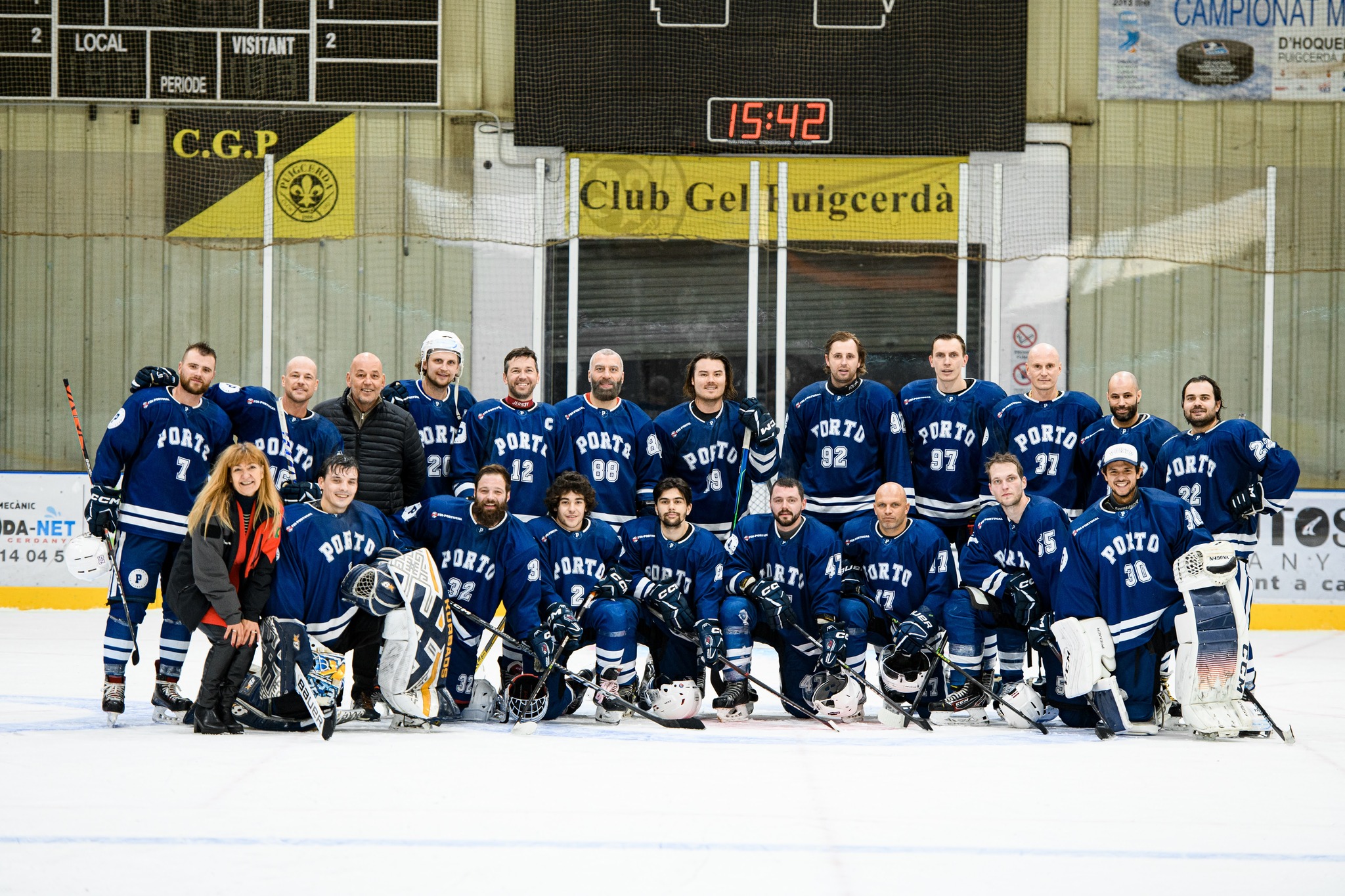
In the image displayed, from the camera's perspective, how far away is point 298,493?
5109mm

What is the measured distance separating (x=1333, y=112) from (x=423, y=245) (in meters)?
7.00

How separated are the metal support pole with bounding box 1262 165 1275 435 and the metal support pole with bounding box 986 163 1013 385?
6.21 feet

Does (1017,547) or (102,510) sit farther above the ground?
(102,510)

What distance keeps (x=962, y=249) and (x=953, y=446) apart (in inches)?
200

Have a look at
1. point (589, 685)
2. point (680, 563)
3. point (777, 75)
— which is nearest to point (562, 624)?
point (589, 685)

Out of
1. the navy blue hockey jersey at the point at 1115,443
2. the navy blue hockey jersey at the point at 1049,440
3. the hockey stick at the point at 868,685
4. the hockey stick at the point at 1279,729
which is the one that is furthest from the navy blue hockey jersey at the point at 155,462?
the hockey stick at the point at 1279,729

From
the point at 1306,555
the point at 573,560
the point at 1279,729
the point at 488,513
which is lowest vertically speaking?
the point at 1279,729

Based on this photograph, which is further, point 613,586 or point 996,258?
point 996,258

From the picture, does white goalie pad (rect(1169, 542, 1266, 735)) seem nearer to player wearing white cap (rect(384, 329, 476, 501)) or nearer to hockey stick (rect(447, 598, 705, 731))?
hockey stick (rect(447, 598, 705, 731))

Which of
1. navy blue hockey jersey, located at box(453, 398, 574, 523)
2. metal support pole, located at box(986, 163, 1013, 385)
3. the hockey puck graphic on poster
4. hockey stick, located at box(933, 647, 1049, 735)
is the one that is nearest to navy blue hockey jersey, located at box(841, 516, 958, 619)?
hockey stick, located at box(933, 647, 1049, 735)

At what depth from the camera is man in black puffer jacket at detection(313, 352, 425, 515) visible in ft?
17.7

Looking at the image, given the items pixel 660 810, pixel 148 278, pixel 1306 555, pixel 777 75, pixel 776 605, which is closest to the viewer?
pixel 660 810

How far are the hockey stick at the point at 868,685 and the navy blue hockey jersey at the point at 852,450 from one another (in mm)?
638

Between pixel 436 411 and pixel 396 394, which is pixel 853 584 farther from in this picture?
pixel 396 394
